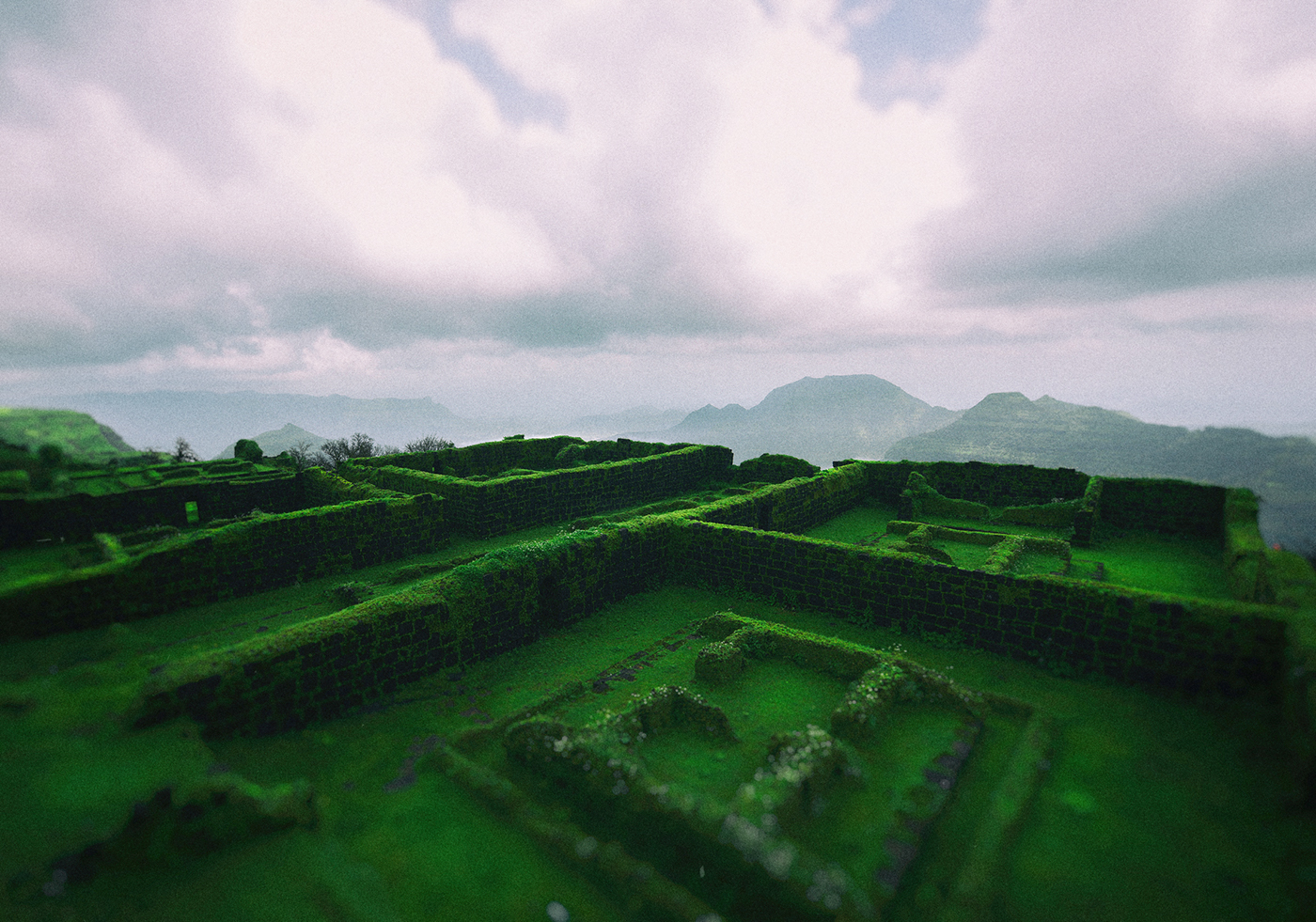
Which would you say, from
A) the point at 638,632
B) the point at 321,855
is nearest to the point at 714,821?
the point at 321,855

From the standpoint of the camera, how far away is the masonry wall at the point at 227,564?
9039mm

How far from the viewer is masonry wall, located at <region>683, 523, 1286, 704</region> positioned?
7.20 m

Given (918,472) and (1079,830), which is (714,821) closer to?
(1079,830)

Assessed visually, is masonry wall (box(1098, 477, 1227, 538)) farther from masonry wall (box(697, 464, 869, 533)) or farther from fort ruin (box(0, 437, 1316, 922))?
masonry wall (box(697, 464, 869, 533))

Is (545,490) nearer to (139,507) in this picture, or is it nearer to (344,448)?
(139,507)

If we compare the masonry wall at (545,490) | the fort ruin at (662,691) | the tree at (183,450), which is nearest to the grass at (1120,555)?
the fort ruin at (662,691)

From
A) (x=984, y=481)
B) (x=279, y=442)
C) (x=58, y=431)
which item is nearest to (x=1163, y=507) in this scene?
(x=984, y=481)

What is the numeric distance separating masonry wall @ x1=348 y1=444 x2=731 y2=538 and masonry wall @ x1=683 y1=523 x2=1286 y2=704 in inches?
302

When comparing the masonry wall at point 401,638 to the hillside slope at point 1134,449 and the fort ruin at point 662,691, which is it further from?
the hillside slope at point 1134,449

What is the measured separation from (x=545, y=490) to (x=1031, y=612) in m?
13.8

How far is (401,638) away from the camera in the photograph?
816cm

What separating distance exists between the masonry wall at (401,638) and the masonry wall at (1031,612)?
268 cm

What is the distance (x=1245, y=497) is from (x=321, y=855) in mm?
22655

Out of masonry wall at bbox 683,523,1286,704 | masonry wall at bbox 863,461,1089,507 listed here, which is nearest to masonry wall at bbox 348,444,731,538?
masonry wall at bbox 683,523,1286,704
